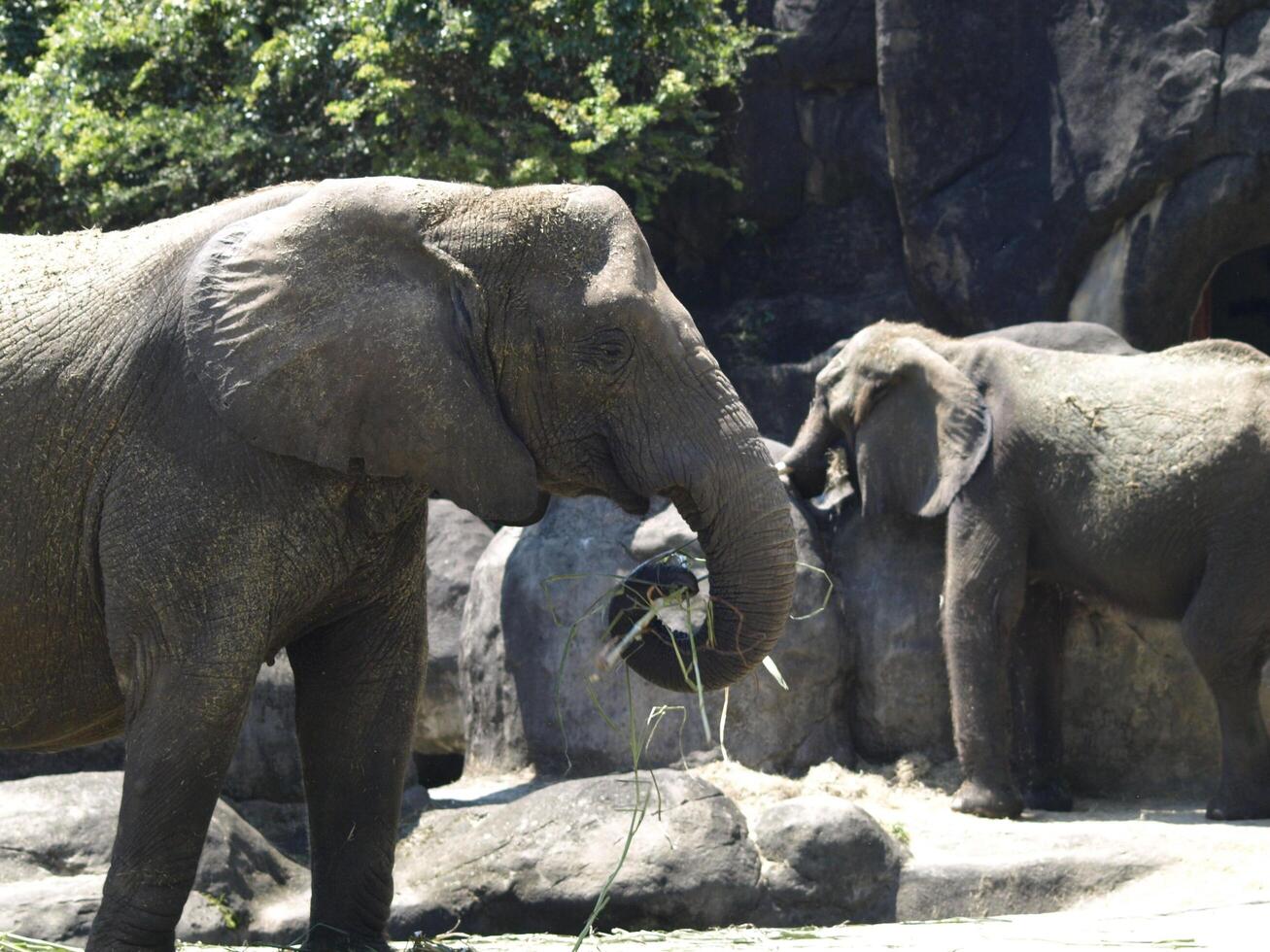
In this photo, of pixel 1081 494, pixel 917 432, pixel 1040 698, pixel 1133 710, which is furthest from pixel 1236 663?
pixel 917 432

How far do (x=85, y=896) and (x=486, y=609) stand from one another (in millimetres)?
4468

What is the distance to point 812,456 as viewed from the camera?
36.2ft

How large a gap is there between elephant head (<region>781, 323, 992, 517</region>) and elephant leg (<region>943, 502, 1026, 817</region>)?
30 centimetres

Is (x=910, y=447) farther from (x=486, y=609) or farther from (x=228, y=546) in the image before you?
(x=228, y=546)

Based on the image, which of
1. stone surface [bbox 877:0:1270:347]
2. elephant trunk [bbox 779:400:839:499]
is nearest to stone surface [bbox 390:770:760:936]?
elephant trunk [bbox 779:400:839:499]

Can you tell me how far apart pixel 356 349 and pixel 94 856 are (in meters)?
3.11

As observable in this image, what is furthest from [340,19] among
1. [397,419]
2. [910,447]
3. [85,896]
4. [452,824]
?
[397,419]

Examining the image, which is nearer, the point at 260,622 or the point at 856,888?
the point at 260,622

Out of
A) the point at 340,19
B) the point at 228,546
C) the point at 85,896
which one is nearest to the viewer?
the point at 228,546

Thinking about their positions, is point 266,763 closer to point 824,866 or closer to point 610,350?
point 824,866

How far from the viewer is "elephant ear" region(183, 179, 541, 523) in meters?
4.66

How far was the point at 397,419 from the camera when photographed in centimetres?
476

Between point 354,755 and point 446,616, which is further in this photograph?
point 446,616

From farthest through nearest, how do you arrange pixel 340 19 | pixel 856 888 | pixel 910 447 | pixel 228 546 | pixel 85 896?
pixel 340 19
pixel 910 447
pixel 856 888
pixel 85 896
pixel 228 546
